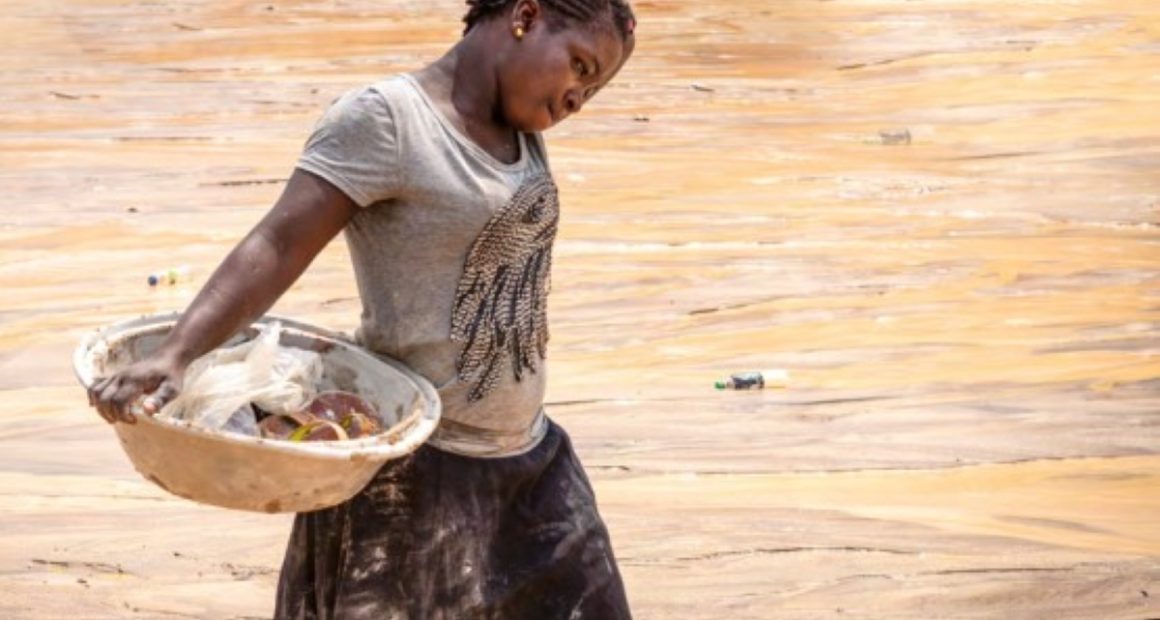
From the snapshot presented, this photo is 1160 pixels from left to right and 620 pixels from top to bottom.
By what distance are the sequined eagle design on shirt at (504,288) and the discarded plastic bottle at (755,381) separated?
3.38 meters

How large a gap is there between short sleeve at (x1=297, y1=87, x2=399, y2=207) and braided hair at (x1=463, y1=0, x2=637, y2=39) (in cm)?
22

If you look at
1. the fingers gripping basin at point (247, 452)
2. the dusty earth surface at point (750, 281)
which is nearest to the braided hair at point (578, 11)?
the fingers gripping basin at point (247, 452)

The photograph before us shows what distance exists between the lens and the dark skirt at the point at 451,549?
306cm

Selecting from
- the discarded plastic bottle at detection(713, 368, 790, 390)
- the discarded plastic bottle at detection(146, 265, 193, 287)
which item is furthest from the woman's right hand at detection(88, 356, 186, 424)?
the discarded plastic bottle at detection(146, 265, 193, 287)

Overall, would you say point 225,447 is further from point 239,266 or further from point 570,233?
point 570,233

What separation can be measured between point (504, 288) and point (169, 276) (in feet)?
14.8

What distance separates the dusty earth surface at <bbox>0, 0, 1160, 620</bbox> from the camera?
5219mm

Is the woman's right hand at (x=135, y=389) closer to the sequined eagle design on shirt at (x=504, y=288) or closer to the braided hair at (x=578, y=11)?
the sequined eagle design on shirt at (x=504, y=288)

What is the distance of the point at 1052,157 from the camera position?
9.15 m

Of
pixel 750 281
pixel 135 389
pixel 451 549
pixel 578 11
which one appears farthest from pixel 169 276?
pixel 135 389

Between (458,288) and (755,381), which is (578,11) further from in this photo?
(755,381)

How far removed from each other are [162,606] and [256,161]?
4.22 metres

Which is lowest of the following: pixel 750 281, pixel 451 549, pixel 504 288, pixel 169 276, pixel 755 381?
pixel 750 281

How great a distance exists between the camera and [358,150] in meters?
2.87
